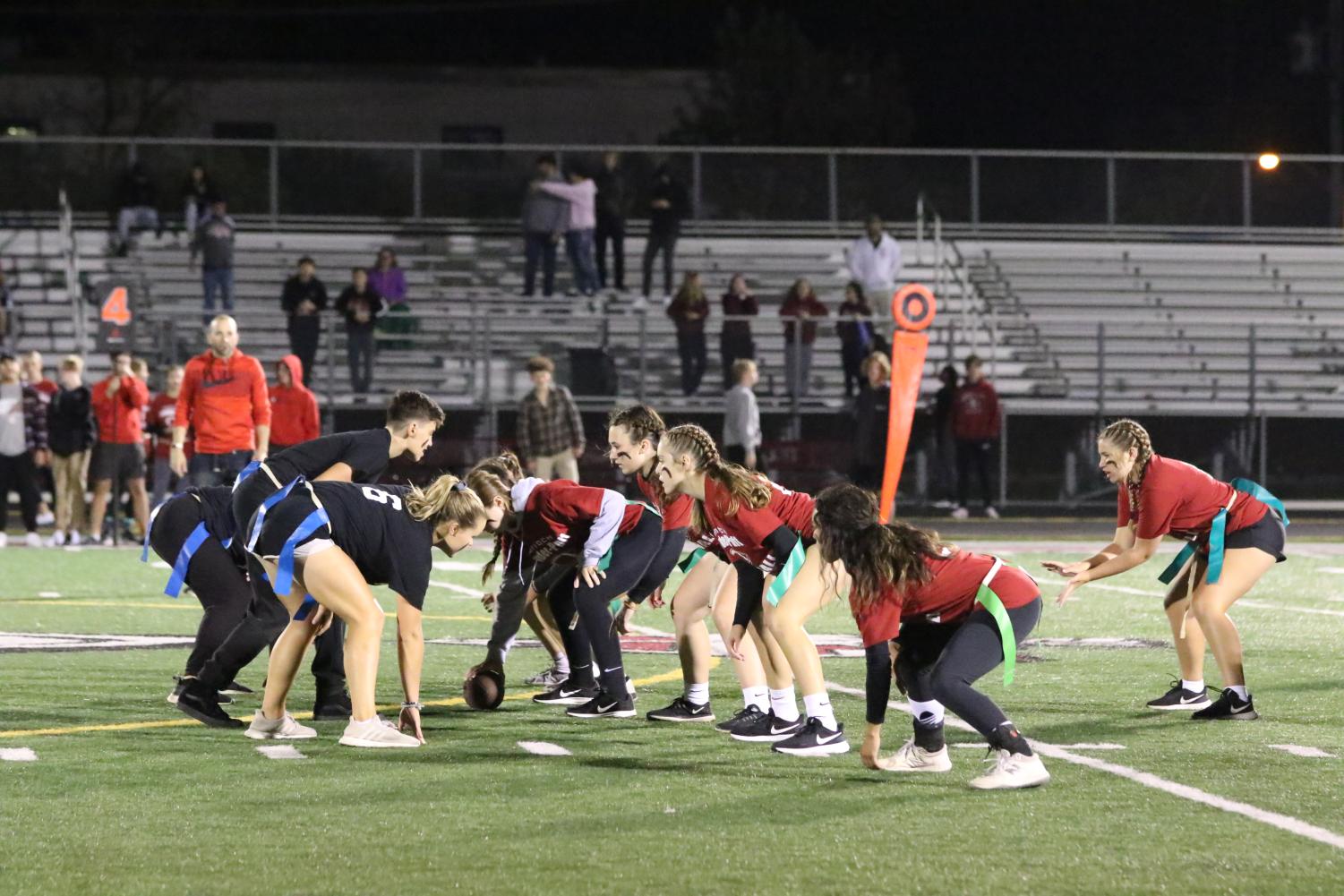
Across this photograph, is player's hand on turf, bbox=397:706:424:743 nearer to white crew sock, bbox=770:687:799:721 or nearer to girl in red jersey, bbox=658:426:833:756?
girl in red jersey, bbox=658:426:833:756

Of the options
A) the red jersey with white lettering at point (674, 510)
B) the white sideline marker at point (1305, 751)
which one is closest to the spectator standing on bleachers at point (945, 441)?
the red jersey with white lettering at point (674, 510)

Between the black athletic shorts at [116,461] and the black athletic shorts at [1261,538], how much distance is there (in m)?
13.5

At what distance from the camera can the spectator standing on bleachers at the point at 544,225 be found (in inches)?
1082

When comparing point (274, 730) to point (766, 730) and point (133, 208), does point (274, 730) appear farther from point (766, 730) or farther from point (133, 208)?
point (133, 208)

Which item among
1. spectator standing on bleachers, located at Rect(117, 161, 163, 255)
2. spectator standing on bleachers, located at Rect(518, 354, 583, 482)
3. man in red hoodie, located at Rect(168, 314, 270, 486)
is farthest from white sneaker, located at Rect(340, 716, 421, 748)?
spectator standing on bleachers, located at Rect(117, 161, 163, 255)

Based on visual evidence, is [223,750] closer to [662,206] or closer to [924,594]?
[924,594]

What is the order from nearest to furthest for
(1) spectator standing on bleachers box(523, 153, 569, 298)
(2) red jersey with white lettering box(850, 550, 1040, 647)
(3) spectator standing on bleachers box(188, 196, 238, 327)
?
(2) red jersey with white lettering box(850, 550, 1040, 647)
(3) spectator standing on bleachers box(188, 196, 238, 327)
(1) spectator standing on bleachers box(523, 153, 569, 298)

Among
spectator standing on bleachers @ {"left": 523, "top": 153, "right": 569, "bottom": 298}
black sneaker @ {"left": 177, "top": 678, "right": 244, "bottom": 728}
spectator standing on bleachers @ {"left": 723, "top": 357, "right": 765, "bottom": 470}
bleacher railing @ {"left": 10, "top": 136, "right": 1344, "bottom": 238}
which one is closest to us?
black sneaker @ {"left": 177, "top": 678, "right": 244, "bottom": 728}

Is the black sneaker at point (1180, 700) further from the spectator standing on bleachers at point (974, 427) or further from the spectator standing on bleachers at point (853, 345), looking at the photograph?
the spectator standing on bleachers at point (853, 345)

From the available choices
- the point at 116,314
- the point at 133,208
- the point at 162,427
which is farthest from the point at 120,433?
the point at 133,208

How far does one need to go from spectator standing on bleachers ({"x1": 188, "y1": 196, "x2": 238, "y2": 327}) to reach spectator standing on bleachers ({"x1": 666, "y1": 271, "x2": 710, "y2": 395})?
19.2ft

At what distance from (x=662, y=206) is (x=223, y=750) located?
20.1 m

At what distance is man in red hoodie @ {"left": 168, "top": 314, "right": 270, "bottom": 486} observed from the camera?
15.0 m

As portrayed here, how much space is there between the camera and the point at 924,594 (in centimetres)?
792
